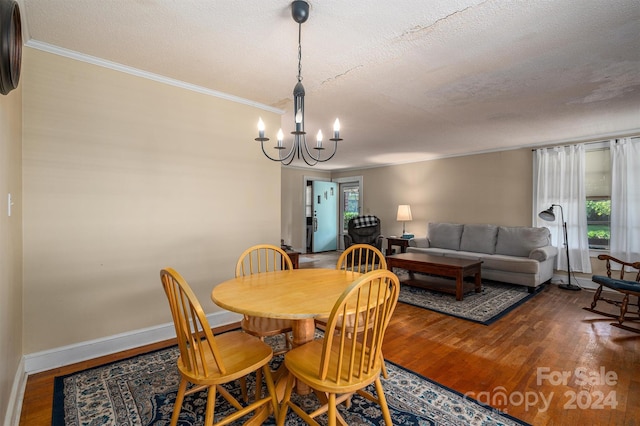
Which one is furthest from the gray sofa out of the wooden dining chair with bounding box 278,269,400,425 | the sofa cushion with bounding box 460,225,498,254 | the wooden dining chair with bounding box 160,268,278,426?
the wooden dining chair with bounding box 160,268,278,426

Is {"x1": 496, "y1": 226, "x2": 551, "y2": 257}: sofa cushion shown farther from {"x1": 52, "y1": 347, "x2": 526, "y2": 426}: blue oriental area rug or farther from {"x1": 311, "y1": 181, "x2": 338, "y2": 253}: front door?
{"x1": 311, "y1": 181, "x2": 338, "y2": 253}: front door

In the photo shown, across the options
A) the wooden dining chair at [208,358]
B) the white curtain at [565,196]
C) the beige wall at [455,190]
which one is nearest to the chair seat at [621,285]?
the white curtain at [565,196]

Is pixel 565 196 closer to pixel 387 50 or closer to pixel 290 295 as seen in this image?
pixel 387 50

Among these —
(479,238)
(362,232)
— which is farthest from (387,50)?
(362,232)

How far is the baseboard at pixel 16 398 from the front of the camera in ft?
5.10

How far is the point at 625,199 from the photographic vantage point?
4094 mm

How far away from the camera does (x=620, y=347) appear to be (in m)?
2.59

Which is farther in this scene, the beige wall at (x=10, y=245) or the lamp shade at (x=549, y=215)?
the lamp shade at (x=549, y=215)

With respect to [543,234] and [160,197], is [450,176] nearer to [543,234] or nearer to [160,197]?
[543,234]

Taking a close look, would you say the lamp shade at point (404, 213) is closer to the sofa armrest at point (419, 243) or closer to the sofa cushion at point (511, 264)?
the sofa armrest at point (419, 243)

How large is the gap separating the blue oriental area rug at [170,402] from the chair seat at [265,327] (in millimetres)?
412

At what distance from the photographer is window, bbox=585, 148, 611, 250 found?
439 centimetres

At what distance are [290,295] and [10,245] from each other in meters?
1.56

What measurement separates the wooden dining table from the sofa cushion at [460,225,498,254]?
3.93 metres
